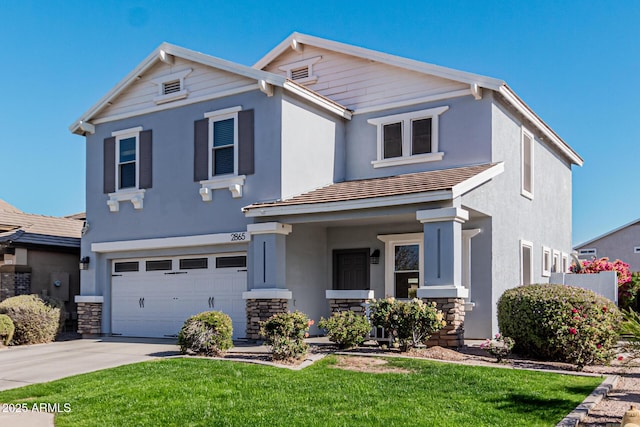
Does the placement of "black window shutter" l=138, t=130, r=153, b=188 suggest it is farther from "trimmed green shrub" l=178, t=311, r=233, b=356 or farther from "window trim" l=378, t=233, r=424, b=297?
"window trim" l=378, t=233, r=424, b=297

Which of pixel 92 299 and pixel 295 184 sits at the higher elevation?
pixel 295 184

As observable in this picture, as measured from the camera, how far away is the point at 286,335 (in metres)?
12.5

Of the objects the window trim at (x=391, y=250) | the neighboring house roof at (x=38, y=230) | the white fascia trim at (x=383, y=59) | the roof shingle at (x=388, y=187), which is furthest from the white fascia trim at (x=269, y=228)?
the neighboring house roof at (x=38, y=230)

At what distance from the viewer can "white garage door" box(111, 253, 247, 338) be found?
16.9 metres

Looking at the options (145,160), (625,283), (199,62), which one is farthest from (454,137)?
(625,283)

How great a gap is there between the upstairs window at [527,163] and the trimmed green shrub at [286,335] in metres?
8.28

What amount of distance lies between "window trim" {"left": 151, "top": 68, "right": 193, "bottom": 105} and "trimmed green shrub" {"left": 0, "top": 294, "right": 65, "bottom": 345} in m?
6.13

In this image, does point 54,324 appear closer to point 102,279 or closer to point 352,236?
point 102,279

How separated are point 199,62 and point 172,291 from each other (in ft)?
19.8

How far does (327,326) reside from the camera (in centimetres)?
1305

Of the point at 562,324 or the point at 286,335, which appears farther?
the point at 286,335

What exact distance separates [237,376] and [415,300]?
4157 mm

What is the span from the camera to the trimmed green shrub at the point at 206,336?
12859mm

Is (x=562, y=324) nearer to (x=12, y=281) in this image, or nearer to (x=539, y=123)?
(x=539, y=123)
